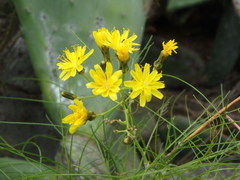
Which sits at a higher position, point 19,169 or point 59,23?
point 59,23

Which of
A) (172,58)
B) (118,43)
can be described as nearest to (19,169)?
(118,43)

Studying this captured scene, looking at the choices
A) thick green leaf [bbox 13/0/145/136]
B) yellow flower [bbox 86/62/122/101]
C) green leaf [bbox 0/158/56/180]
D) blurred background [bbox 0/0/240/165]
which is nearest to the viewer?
yellow flower [bbox 86/62/122/101]

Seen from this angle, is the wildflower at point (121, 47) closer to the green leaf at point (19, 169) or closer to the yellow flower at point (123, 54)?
the yellow flower at point (123, 54)

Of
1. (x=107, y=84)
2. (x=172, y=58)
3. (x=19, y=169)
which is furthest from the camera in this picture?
(x=172, y=58)

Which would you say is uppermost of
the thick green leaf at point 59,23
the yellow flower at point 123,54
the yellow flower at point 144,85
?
the thick green leaf at point 59,23

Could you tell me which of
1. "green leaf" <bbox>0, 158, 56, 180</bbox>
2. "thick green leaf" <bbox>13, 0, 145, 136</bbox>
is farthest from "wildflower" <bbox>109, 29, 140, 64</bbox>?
"thick green leaf" <bbox>13, 0, 145, 136</bbox>

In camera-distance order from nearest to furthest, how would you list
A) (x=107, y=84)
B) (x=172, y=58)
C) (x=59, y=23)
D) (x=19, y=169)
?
(x=107, y=84)
(x=19, y=169)
(x=59, y=23)
(x=172, y=58)

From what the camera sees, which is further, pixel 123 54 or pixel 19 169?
pixel 19 169

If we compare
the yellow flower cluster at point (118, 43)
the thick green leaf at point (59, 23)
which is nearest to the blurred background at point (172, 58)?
the thick green leaf at point (59, 23)

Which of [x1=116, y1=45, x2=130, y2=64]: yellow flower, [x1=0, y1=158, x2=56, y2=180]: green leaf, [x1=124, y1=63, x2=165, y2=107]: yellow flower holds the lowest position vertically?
[x1=0, y1=158, x2=56, y2=180]: green leaf

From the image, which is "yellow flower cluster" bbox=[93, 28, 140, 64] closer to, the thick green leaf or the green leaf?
the green leaf

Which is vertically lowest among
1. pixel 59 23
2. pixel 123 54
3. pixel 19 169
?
pixel 19 169

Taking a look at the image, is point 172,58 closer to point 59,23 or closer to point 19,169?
point 59,23
